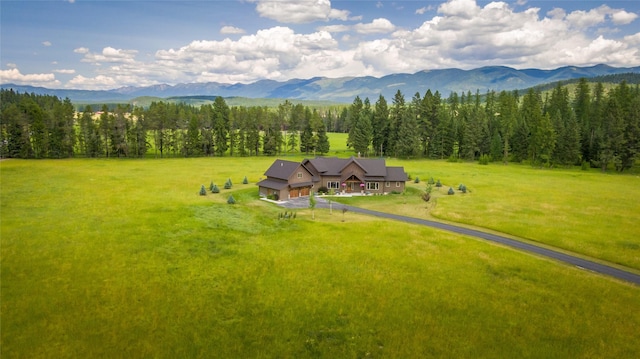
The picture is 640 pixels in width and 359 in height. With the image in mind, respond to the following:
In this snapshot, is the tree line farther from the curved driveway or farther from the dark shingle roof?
the curved driveway

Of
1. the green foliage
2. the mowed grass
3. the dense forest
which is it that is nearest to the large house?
the mowed grass

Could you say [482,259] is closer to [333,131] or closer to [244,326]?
[244,326]

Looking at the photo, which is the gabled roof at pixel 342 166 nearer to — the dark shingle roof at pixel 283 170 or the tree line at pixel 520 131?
the dark shingle roof at pixel 283 170

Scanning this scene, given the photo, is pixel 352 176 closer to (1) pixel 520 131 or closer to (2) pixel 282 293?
(2) pixel 282 293

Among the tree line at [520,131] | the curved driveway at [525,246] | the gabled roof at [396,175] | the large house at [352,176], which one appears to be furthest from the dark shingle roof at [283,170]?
the tree line at [520,131]

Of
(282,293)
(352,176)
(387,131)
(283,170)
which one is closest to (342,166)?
(352,176)
